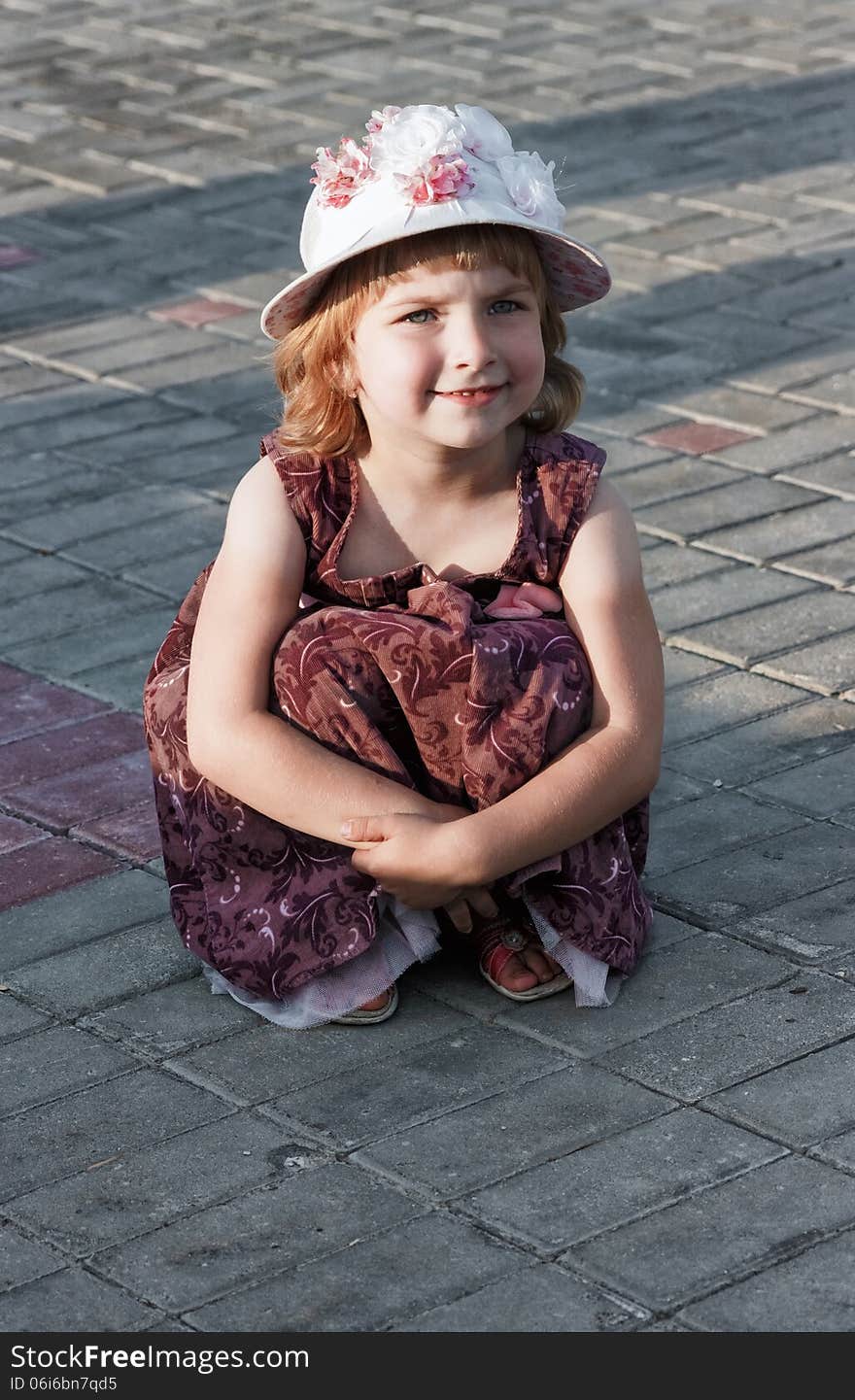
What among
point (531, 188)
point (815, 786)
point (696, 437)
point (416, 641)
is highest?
point (531, 188)

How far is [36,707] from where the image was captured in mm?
4203

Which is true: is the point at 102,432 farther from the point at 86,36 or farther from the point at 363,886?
the point at 86,36

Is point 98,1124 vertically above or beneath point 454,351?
beneath

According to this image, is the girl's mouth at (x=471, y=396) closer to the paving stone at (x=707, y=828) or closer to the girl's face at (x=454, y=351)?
the girl's face at (x=454, y=351)

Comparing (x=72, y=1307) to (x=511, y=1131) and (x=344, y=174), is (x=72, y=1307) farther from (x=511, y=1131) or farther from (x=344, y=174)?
(x=344, y=174)

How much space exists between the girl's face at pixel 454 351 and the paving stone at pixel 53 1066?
3.23 ft

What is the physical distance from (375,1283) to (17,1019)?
0.88 meters

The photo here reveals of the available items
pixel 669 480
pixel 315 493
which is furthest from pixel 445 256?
pixel 669 480

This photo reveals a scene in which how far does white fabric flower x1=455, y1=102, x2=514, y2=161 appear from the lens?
3.07 meters

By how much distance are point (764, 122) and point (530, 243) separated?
5.24 meters

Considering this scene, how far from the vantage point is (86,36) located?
10023 mm

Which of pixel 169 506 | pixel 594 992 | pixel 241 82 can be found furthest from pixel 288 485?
pixel 241 82

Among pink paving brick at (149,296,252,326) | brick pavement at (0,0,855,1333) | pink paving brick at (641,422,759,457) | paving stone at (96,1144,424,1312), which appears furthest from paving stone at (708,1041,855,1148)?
pink paving brick at (149,296,252,326)

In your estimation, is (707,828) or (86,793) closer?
(707,828)
